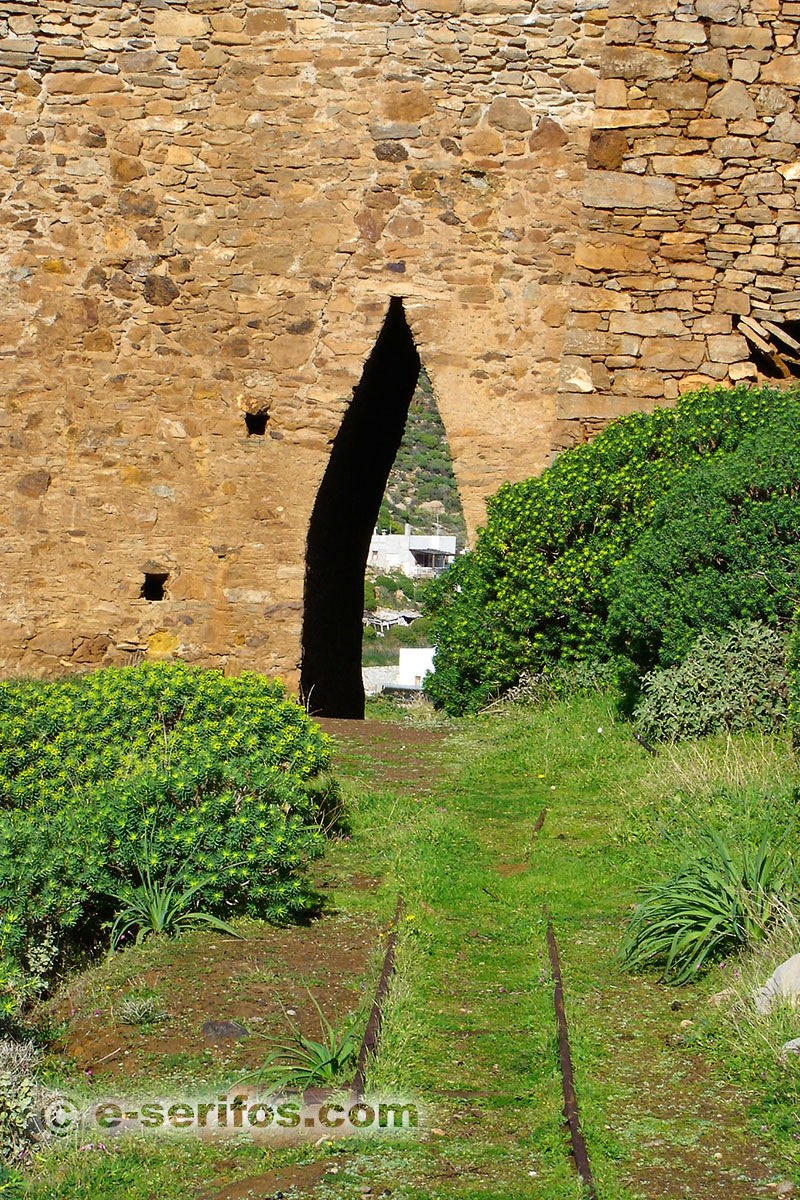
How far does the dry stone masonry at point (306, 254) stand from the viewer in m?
10.5

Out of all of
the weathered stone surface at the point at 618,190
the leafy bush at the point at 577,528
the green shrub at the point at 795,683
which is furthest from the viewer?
the weathered stone surface at the point at 618,190

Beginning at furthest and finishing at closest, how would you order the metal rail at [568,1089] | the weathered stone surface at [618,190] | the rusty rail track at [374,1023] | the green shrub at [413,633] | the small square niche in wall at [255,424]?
1. the green shrub at [413,633]
2. the small square niche in wall at [255,424]
3. the weathered stone surface at [618,190]
4. the rusty rail track at [374,1023]
5. the metal rail at [568,1089]

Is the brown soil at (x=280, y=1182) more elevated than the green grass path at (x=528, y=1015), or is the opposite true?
the green grass path at (x=528, y=1015)

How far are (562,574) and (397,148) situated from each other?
3.82 meters

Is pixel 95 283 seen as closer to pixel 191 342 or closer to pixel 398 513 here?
pixel 191 342

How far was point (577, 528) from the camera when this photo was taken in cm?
953

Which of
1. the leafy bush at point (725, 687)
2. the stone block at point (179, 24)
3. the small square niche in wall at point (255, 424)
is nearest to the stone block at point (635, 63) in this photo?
the stone block at point (179, 24)

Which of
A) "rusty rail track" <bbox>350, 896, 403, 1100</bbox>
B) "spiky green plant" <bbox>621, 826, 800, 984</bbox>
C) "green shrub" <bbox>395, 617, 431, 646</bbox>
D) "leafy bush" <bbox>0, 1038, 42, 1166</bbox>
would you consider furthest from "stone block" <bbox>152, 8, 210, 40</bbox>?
"green shrub" <bbox>395, 617, 431, 646</bbox>

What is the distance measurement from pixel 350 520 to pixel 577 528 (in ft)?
12.9

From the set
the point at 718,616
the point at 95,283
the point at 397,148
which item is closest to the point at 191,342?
the point at 95,283

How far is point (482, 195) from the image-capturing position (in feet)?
34.9

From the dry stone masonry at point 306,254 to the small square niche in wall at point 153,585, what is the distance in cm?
2

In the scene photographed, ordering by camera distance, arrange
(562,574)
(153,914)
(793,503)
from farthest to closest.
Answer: (562,574)
(793,503)
(153,914)

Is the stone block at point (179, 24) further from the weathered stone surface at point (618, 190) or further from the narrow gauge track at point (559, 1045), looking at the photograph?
the narrow gauge track at point (559, 1045)
